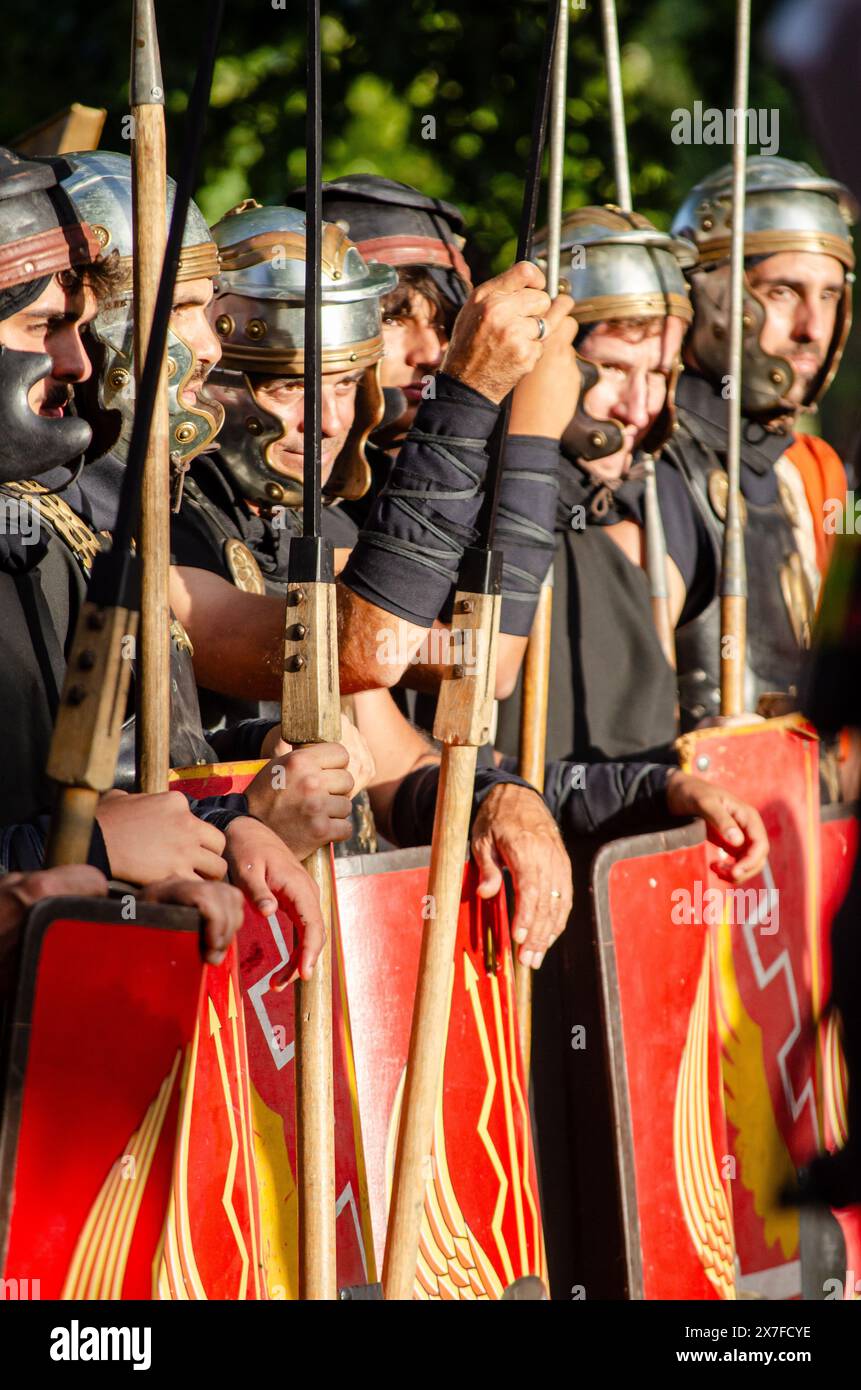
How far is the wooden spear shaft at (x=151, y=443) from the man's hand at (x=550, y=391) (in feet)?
2.51

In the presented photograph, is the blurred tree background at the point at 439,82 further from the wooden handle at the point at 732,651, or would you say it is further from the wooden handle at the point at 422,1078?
the wooden handle at the point at 422,1078

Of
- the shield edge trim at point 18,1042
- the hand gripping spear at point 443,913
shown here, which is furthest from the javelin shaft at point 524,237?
the shield edge trim at point 18,1042

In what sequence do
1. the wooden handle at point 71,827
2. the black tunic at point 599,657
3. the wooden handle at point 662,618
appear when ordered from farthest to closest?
the wooden handle at point 662,618 < the black tunic at point 599,657 < the wooden handle at point 71,827

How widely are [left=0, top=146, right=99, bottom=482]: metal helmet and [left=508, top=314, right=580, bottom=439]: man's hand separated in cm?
78

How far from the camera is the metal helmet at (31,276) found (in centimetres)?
280

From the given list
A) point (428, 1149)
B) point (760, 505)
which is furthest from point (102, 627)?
point (760, 505)

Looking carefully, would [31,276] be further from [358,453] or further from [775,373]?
[775,373]

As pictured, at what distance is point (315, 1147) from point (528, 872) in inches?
35.0

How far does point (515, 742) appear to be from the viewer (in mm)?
4332

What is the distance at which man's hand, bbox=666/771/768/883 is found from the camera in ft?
12.9

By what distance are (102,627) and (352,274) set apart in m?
1.91

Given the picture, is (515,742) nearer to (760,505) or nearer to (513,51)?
(760,505)

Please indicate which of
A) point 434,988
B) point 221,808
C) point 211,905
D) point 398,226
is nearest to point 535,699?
point 434,988

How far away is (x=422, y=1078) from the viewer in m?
3.00
